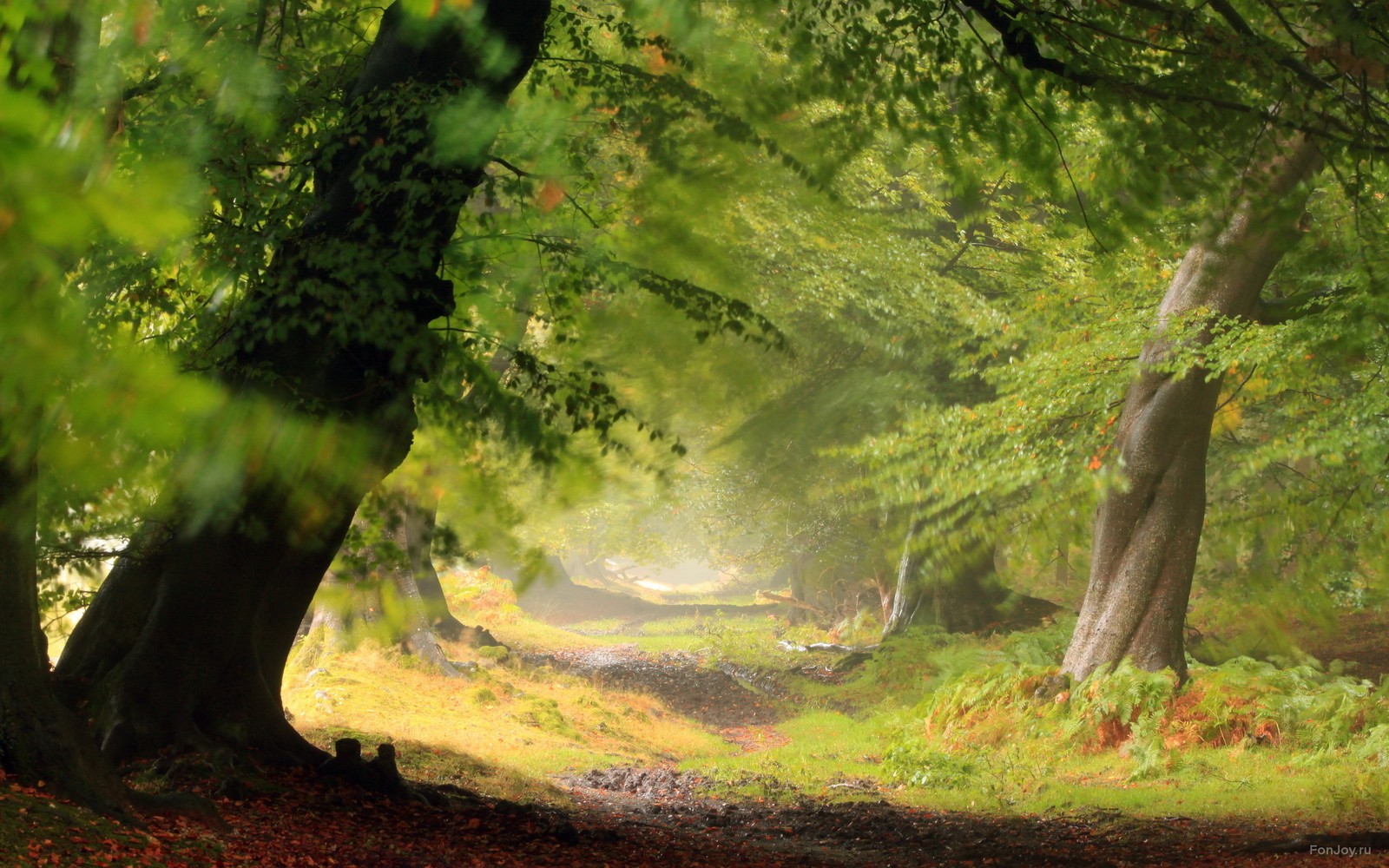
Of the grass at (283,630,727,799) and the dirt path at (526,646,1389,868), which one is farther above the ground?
the grass at (283,630,727,799)

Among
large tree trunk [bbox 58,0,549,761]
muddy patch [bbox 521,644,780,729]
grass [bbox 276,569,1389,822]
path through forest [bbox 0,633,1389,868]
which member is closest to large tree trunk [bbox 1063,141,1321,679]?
grass [bbox 276,569,1389,822]

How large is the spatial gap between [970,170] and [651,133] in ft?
7.51

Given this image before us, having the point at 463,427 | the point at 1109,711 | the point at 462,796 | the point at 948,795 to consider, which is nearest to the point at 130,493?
the point at 463,427

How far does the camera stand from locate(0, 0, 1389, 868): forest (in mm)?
5066

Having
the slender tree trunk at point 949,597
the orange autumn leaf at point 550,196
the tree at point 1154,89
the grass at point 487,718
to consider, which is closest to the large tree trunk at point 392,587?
the grass at point 487,718

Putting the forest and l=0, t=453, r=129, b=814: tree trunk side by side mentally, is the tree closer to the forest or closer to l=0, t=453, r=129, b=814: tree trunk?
the forest

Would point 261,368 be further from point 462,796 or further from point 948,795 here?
point 948,795

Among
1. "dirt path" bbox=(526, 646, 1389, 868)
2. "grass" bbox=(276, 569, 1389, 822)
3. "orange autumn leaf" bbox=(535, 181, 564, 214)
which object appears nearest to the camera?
"dirt path" bbox=(526, 646, 1389, 868)

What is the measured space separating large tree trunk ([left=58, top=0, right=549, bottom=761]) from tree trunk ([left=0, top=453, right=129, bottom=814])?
129 centimetres

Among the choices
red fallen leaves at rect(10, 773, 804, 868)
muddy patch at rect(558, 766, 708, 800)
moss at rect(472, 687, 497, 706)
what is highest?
moss at rect(472, 687, 497, 706)

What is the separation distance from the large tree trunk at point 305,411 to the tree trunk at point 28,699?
1.29m

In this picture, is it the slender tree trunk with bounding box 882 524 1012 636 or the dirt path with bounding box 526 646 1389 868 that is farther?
the slender tree trunk with bounding box 882 524 1012 636

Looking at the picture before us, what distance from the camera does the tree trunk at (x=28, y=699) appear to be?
15.5ft

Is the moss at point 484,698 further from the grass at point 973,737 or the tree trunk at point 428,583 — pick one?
the tree trunk at point 428,583
